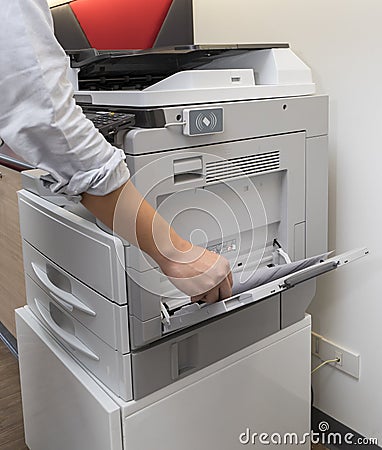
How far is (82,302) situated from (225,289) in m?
0.32

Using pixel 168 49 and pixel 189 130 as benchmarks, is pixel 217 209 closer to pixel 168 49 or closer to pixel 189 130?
pixel 189 130

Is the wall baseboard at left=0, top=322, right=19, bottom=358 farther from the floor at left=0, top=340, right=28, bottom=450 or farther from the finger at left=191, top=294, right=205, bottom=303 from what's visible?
the finger at left=191, top=294, right=205, bottom=303

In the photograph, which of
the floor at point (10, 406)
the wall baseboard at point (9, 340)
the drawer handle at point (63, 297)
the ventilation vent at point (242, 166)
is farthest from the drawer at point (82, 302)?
the wall baseboard at point (9, 340)

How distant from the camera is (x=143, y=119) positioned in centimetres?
96

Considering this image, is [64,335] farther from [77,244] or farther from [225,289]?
[225,289]

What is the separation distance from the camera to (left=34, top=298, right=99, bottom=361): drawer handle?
1.14m

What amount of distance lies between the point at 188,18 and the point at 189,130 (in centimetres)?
90

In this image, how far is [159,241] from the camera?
0.89 m

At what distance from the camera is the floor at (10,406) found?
169 cm

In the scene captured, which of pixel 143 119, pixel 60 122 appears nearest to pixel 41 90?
pixel 60 122

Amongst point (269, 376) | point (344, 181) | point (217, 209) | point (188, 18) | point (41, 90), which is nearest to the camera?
point (41, 90)

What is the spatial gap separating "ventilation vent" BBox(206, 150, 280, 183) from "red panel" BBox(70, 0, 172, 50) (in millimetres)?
801

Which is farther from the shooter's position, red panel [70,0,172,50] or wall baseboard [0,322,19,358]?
wall baseboard [0,322,19,358]

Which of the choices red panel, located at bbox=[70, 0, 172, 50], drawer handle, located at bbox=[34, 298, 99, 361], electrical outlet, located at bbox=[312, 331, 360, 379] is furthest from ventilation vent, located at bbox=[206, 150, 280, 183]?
red panel, located at bbox=[70, 0, 172, 50]
